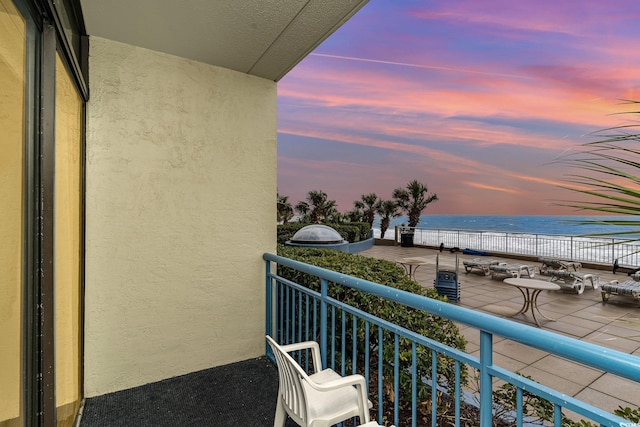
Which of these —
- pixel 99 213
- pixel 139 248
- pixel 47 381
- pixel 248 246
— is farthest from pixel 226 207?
pixel 47 381

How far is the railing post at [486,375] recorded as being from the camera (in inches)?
42.0

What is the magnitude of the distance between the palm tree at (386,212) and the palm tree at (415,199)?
558mm

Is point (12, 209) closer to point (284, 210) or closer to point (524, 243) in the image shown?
point (524, 243)

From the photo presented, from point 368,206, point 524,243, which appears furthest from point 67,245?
point 368,206

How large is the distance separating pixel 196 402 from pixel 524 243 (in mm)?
14118

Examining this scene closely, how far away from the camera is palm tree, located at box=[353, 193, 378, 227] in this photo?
20.8 meters

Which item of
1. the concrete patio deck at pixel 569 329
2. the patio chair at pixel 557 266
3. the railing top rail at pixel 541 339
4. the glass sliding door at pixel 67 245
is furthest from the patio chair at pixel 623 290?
the glass sliding door at pixel 67 245

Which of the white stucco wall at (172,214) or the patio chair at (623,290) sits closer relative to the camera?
A: the white stucco wall at (172,214)

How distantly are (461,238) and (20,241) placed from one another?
52.5 ft

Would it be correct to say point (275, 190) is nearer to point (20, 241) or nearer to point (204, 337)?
point (204, 337)

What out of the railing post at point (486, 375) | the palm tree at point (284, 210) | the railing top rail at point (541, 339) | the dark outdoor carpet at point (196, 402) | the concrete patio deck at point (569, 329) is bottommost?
the concrete patio deck at point (569, 329)

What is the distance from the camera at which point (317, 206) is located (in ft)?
65.0

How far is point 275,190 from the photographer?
3.18 meters

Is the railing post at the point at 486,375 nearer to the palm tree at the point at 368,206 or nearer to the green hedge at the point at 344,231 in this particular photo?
the green hedge at the point at 344,231
